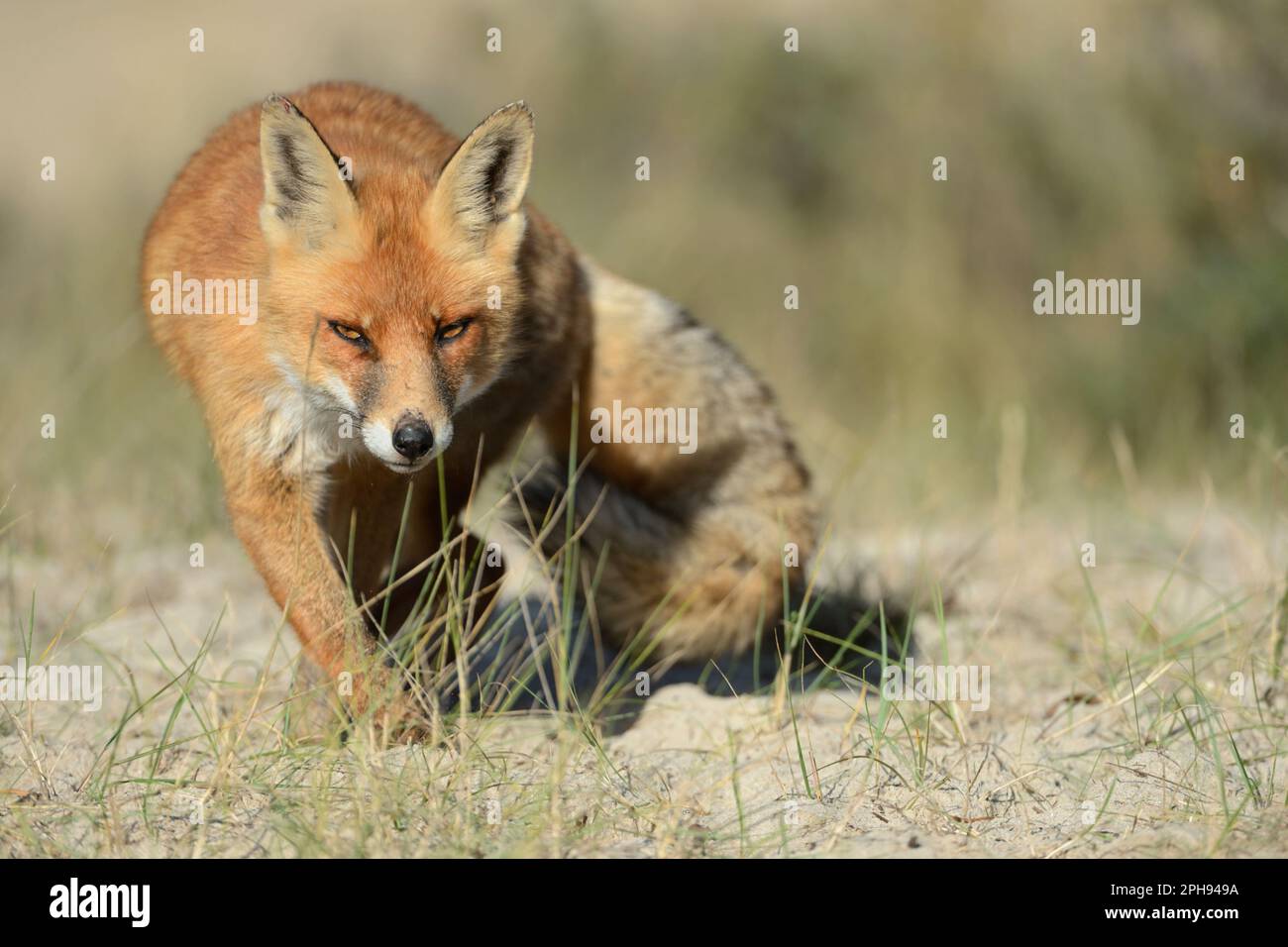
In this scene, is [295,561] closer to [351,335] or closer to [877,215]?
[351,335]

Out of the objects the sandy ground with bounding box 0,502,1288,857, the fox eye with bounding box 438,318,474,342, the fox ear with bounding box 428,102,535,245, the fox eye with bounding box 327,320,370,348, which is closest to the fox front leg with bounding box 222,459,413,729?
the sandy ground with bounding box 0,502,1288,857

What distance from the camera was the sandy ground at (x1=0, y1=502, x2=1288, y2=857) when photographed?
3369 mm

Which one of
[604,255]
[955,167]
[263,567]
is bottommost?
[263,567]

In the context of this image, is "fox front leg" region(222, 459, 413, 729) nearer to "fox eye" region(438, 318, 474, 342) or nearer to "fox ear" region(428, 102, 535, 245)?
"fox eye" region(438, 318, 474, 342)

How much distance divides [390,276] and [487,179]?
0.49m

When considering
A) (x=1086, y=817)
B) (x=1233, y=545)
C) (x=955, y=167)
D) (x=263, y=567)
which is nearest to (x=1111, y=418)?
(x=955, y=167)

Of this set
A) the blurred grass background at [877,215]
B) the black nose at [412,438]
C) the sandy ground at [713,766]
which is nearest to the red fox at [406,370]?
the black nose at [412,438]

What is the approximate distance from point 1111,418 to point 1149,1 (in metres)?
3.70

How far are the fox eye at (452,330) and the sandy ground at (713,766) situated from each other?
1.09 m

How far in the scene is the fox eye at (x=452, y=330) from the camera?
154 inches

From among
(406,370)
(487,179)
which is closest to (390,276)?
(406,370)

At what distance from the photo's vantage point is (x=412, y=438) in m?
3.60

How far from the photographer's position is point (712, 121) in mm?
12570
